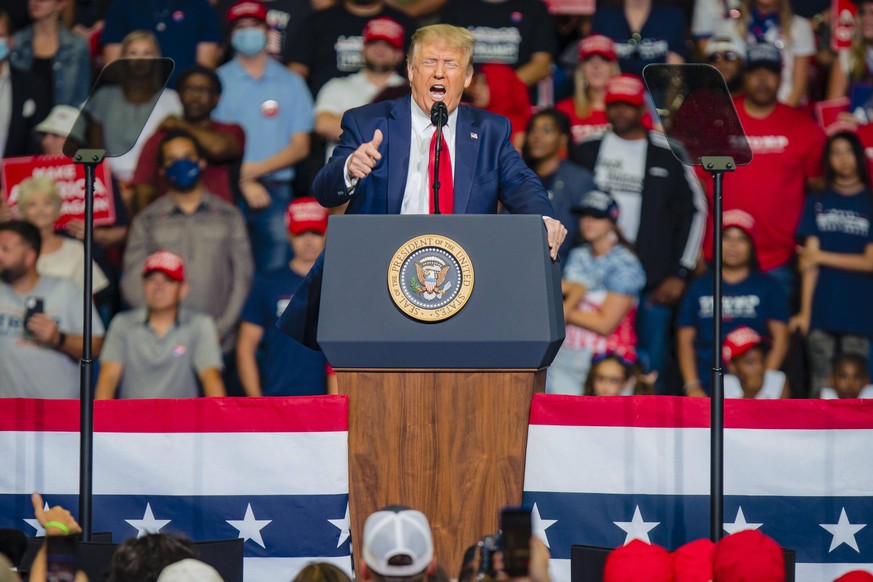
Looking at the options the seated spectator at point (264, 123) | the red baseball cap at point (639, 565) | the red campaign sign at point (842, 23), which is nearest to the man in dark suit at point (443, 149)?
the red baseball cap at point (639, 565)

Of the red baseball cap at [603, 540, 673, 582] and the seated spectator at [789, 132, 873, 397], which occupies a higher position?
the seated spectator at [789, 132, 873, 397]

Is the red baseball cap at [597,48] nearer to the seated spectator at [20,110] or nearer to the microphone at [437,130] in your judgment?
the seated spectator at [20,110]

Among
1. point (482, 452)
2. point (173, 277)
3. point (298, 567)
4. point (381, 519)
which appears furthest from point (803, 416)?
point (173, 277)

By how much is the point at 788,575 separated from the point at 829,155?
3.91 m

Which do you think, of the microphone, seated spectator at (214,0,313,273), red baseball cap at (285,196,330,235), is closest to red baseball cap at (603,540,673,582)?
the microphone

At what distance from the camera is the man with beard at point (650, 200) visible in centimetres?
695

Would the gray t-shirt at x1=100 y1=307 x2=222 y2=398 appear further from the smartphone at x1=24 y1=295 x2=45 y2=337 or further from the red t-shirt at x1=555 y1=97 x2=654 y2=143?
the red t-shirt at x1=555 y1=97 x2=654 y2=143

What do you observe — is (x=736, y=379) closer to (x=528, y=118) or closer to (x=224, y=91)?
(x=528, y=118)

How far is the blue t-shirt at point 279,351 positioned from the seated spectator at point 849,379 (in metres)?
2.46

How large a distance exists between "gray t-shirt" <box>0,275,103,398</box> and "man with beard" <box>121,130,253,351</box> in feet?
1.02

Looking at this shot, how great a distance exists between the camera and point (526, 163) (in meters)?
6.98

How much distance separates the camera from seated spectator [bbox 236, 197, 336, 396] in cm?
676

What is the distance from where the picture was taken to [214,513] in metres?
4.37

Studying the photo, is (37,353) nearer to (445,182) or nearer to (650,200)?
(650,200)
